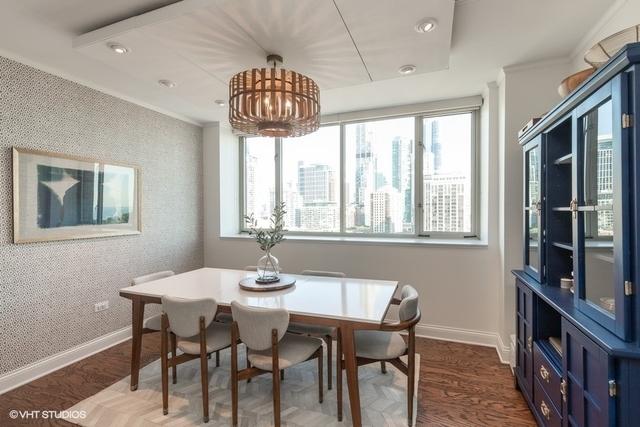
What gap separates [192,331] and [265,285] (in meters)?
0.62

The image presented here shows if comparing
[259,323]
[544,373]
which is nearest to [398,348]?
[544,373]

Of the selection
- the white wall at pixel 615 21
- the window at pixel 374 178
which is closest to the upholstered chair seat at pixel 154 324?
the window at pixel 374 178

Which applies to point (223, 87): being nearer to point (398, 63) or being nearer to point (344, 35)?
point (344, 35)

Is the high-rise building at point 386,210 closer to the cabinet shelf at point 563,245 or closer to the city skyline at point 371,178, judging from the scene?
the city skyline at point 371,178

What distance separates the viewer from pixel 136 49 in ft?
6.91

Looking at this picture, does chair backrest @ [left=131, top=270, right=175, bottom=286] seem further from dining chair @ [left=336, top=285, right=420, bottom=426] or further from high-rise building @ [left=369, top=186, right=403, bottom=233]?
high-rise building @ [left=369, top=186, right=403, bottom=233]

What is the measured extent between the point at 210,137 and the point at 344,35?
297 cm

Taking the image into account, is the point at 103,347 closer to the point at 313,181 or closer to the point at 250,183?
the point at 250,183

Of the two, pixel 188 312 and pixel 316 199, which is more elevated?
pixel 316 199

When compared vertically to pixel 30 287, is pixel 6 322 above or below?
below

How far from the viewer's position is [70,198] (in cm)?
283

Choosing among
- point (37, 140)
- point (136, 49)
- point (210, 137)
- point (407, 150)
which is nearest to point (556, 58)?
point (407, 150)

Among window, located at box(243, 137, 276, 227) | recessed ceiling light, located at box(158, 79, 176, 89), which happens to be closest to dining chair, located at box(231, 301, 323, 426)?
recessed ceiling light, located at box(158, 79, 176, 89)

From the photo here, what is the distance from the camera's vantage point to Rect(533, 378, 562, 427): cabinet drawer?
161 centimetres
